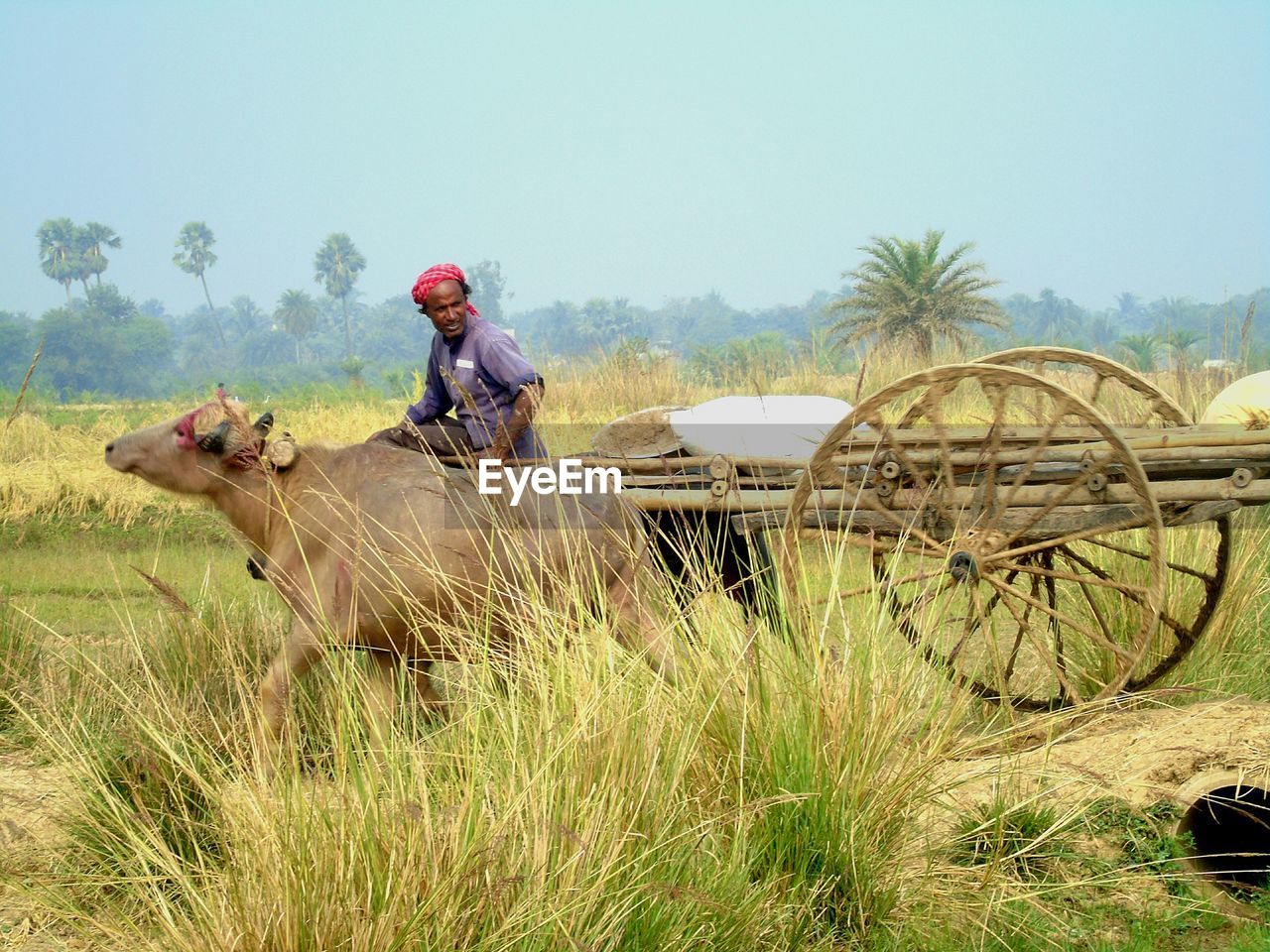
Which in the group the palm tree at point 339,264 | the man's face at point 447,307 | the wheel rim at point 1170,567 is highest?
the palm tree at point 339,264

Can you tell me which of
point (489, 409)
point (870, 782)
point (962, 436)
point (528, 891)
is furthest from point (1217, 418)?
point (528, 891)

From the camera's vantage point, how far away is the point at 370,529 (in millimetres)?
5496

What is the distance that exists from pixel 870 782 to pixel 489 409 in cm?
316

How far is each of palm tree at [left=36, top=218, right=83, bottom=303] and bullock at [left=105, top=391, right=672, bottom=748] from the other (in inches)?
4394

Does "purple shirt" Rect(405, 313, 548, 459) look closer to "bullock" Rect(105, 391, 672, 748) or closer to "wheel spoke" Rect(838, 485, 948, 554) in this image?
"bullock" Rect(105, 391, 672, 748)

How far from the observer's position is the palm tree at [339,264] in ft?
370

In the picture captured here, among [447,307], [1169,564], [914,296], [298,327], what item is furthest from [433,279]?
[298,327]

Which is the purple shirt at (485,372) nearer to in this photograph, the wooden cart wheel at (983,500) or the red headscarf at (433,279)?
the red headscarf at (433,279)

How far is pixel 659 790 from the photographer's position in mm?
3520

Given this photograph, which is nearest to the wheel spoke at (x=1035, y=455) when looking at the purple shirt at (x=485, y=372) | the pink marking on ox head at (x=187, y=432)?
the purple shirt at (x=485, y=372)
